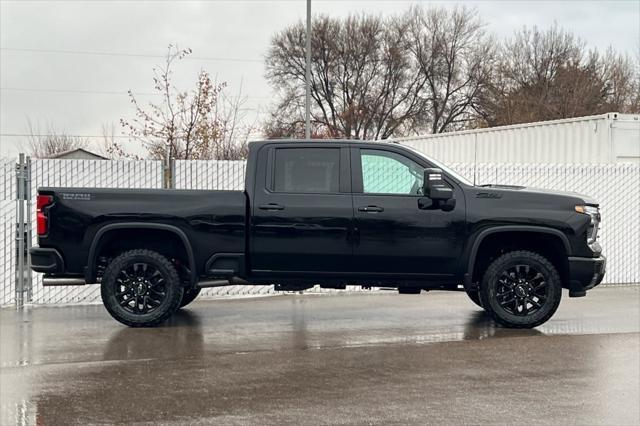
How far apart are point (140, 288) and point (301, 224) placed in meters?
1.97

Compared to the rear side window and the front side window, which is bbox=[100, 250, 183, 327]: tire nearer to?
the rear side window

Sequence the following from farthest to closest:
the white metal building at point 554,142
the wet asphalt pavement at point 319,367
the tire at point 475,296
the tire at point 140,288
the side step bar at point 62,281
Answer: the white metal building at point 554,142, the tire at point 475,296, the side step bar at point 62,281, the tire at point 140,288, the wet asphalt pavement at point 319,367

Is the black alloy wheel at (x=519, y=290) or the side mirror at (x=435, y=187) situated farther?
the black alloy wheel at (x=519, y=290)

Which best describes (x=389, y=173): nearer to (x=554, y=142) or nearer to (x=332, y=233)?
(x=332, y=233)

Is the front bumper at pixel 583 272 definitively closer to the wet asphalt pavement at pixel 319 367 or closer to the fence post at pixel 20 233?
the wet asphalt pavement at pixel 319 367

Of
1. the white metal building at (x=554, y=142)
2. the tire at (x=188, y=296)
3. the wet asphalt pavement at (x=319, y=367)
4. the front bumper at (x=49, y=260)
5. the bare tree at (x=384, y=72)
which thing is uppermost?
the bare tree at (x=384, y=72)

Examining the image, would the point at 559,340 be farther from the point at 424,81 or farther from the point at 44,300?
the point at 424,81

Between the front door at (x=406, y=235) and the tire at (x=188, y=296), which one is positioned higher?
the front door at (x=406, y=235)

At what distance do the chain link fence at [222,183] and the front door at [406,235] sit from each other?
0.48m

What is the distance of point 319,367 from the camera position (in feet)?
24.4

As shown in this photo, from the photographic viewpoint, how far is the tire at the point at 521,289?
9.27m

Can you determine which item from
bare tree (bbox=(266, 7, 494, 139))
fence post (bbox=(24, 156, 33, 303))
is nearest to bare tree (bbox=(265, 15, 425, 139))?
bare tree (bbox=(266, 7, 494, 139))

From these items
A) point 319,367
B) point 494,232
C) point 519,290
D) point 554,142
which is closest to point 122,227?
point 319,367

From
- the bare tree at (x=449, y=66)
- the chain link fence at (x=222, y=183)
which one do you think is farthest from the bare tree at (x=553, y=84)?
the chain link fence at (x=222, y=183)
